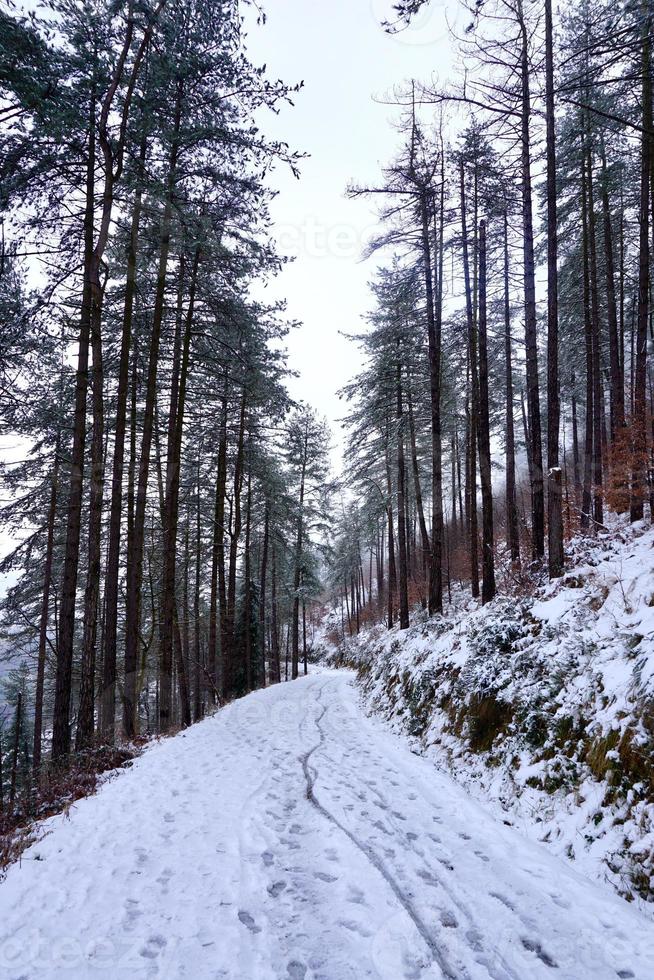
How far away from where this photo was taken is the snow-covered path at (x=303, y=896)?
2.71m

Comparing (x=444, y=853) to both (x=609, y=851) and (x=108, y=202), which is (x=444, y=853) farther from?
(x=108, y=202)

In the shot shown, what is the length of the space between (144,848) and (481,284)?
14176 mm

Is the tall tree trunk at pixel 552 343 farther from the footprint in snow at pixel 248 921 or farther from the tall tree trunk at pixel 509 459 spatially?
the footprint in snow at pixel 248 921

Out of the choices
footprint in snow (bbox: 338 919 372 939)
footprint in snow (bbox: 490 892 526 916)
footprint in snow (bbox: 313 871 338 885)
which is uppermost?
footprint in snow (bbox: 338 919 372 939)

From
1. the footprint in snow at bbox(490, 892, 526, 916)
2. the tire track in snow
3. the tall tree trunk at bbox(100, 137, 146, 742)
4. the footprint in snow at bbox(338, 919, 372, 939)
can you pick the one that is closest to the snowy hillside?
the footprint in snow at bbox(490, 892, 526, 916)

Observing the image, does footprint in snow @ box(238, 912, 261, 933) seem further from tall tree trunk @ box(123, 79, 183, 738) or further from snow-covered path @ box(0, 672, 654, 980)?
tall tree trunk @ box(123, 79, 183, 738)

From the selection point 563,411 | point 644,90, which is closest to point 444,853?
point 644,90

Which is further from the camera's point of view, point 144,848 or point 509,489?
point 509,489

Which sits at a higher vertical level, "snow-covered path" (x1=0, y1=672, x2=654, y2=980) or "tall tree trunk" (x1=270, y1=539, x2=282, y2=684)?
"snow-covered path" (x1=0, y1=672, x2=654, y2=980)

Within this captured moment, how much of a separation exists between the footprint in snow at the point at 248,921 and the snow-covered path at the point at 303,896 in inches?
0.6

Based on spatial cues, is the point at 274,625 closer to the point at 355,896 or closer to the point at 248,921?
the point at 355,896

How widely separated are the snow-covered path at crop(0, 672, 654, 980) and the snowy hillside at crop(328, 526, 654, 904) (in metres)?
0.36

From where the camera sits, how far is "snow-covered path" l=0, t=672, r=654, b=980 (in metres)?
2.71

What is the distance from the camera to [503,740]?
19.0 ft
